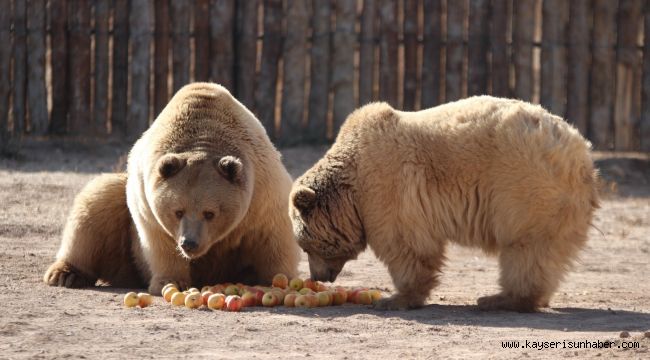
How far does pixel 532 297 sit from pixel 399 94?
8.49m

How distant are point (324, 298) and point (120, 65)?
8629mm

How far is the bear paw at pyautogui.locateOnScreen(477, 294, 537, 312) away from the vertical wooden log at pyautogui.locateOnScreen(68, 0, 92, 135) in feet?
30.6

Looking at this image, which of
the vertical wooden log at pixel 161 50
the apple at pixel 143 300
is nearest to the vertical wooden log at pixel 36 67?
the vertical wooden log at pixel 161 50

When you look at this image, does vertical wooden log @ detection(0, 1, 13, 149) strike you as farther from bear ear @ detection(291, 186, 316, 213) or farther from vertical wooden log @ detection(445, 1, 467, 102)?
bear ear @ detection(291, 186, 316, 213)

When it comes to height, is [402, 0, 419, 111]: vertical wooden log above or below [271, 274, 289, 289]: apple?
above

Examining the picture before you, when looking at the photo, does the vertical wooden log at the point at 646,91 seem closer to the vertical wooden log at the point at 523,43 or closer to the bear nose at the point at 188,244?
the vertical wooden log at the point at 523,43

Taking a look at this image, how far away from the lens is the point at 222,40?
1567cm

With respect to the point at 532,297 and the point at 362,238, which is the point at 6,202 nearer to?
the point at 362,238

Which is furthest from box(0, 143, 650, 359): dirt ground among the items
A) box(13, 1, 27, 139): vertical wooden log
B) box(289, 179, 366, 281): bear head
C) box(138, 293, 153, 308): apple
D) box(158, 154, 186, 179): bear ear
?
box(13, 1, 27, 139): vertical wooden log

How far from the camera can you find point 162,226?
26.8 feet

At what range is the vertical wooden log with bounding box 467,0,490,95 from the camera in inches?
617

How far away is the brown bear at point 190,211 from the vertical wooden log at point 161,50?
6.48 m

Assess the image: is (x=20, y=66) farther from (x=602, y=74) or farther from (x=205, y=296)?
(x=205, y=296)

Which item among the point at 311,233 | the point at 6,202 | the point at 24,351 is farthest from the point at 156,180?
the point at 6,202
